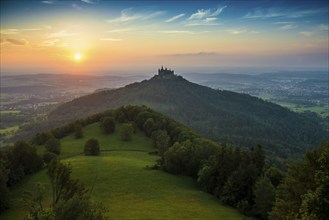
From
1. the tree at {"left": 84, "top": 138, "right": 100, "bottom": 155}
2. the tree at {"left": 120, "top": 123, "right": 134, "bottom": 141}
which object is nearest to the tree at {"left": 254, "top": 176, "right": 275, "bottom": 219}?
the tree at {"left": 84, "top": 138, "right": 100, "bottom": 155}

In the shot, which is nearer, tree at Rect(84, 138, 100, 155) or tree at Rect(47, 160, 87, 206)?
tree at Rect(47, 160, 87, 206)

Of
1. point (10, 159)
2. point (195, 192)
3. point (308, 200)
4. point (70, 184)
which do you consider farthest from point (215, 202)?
point (10, 159)

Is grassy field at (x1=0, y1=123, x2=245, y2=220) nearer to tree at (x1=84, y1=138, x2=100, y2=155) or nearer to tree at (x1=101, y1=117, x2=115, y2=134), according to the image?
tree at (x1=84, y1=138, x2=100, y2=155)

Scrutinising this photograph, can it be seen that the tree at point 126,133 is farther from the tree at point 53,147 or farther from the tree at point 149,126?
the tree at point 53,147

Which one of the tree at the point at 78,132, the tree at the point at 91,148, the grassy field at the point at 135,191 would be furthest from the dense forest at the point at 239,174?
the tree at the point at 78,132

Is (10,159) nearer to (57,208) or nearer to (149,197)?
(149,197)

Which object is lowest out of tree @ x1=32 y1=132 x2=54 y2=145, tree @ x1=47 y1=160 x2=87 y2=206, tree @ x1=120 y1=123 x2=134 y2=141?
tree @ x1=32 y1=132 x2=54 y2=145
